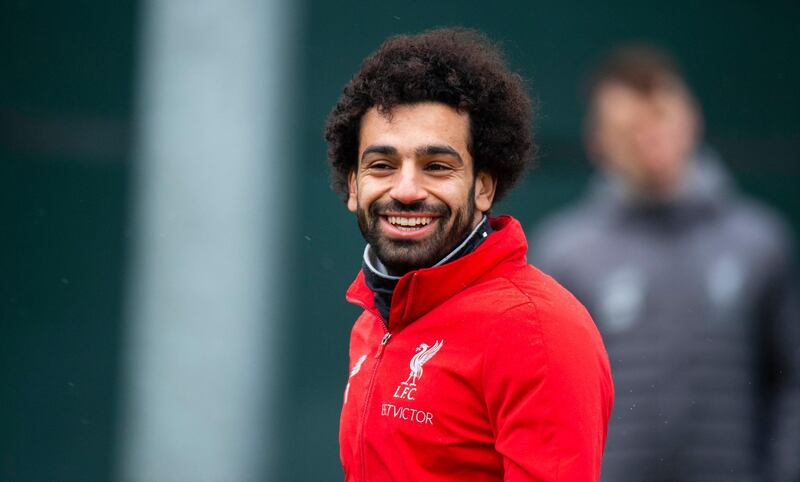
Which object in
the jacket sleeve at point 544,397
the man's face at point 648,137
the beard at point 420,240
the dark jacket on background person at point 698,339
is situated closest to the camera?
the jacket sleeve at point 544,397

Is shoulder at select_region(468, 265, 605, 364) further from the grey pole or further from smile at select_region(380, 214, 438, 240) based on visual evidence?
the grey pole

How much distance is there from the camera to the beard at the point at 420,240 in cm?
284

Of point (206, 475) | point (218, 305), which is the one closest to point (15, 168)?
point (218, 305)

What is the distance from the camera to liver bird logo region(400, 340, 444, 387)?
2.74 meters

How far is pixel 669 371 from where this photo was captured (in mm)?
5059

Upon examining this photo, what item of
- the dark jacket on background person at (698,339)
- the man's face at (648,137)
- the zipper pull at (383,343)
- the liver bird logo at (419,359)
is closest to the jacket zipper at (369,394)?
the zipper pull at (383,343)

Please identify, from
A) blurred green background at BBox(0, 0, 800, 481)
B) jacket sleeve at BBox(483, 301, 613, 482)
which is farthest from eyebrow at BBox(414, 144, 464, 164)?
blurred green background at BBox(0, 0, 800, 481)

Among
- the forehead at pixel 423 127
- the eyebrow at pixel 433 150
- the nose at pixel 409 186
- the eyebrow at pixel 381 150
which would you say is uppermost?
the forehead at pixel 423 127

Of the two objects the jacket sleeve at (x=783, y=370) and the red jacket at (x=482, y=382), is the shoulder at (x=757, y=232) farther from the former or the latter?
the red jacket at (x=482, y=382)

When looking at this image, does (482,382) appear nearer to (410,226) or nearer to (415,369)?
(415,369)

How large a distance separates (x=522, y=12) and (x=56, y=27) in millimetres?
2831

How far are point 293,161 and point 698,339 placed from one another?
11.6 feet

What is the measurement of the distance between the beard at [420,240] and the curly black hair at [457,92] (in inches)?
5.0

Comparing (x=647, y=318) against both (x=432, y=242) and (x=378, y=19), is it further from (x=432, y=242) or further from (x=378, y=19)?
(x=378, y=19)
